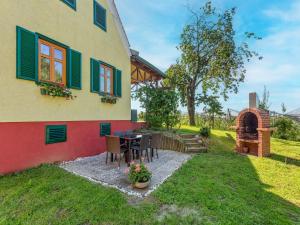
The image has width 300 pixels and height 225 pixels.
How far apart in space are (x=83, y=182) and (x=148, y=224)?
215 centimetres

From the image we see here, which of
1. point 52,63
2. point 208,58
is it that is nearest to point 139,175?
point 52,63

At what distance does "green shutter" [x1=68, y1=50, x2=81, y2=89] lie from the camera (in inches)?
264

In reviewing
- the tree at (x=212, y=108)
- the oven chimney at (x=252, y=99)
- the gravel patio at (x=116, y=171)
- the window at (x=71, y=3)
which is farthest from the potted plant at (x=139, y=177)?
the tree at (x=212, y=108)

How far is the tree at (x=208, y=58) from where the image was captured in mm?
15781

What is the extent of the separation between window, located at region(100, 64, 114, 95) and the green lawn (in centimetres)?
409

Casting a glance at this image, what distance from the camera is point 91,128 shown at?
7.68 meters

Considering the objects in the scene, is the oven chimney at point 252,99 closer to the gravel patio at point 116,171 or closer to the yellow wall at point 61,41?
the gravel patio at point 116,171

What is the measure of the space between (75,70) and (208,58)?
495 inches

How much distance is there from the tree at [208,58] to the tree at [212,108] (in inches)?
26.6

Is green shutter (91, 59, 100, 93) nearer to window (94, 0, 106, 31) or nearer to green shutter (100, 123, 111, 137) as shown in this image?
green shutter (100, 123, 111, 137)

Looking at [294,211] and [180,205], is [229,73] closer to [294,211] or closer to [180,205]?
[294,211]

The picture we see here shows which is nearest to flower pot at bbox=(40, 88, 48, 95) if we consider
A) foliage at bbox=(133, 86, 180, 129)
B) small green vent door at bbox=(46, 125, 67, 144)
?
small green vent door at bbox=(46, 125, 67, 144)

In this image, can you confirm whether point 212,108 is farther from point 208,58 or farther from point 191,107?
point 208,58

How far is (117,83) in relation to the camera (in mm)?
9305
